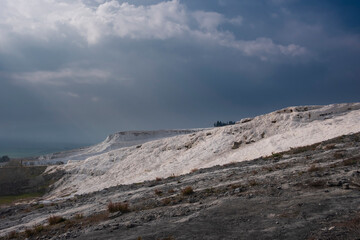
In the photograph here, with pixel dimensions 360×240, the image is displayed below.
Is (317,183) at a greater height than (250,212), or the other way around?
(317,183)

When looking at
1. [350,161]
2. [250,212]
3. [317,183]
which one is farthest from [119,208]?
[350,161]

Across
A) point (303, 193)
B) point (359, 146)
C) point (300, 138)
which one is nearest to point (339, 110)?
point (300, 138)

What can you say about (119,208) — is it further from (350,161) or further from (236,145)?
(236,145)

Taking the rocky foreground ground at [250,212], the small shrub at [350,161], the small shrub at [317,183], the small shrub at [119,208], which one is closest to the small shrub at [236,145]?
the rocky foreground ground at [250,212]

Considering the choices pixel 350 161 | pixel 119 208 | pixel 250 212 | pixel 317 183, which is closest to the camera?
pixel 250 212

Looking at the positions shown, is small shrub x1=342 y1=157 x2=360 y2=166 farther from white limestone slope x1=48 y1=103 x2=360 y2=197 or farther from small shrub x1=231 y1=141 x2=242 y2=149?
small shrub x1=231 y1=141 x2=242 y2=149

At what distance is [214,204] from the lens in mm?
10219

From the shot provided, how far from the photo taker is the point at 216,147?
3112cm

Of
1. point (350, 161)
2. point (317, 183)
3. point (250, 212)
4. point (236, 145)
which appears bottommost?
point (250, 212)

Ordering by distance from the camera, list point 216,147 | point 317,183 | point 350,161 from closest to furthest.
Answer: point 317,183
point 350,161
point 216,147

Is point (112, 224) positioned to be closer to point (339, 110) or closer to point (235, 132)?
point (235, 132)

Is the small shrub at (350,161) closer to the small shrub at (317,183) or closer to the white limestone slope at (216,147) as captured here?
the small shrub at (317,183)

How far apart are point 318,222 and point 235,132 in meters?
26.5

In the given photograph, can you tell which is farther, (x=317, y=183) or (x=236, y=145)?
(x=236, y=145)
